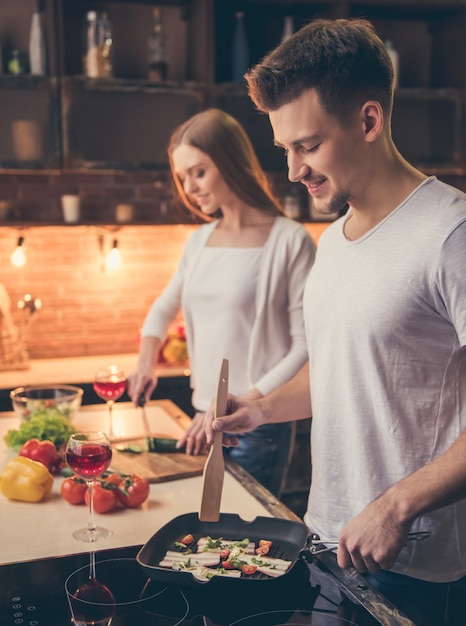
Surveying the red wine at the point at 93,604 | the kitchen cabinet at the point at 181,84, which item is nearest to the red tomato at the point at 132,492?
the red wine at the point at 93,604

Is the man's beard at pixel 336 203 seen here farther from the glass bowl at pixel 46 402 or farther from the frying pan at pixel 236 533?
the glass bowl at pixel 46 402

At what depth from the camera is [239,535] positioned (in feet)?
4.97

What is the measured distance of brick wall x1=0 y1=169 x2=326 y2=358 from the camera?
4.02 m

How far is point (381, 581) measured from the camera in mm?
1517

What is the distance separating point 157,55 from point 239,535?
2973 mm

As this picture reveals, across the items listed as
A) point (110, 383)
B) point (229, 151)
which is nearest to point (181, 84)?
point (229, 151)

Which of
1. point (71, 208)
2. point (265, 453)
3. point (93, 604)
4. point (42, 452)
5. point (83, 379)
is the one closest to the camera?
point (93, 604)

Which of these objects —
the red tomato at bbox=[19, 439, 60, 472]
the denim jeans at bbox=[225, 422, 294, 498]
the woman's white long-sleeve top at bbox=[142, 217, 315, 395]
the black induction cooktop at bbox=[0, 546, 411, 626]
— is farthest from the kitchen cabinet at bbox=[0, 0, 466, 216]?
the black induction cooktop at bbox=[0, 546, 411, 626]

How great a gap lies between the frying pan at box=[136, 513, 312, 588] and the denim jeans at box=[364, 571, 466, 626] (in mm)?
185

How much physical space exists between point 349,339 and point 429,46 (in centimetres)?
346

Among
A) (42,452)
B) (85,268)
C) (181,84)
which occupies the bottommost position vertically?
(85,268)

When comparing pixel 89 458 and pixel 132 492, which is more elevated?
pixel 89 458

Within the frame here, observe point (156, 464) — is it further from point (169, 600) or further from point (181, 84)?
point (181, 84)

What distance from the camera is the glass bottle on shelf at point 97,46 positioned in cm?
369
